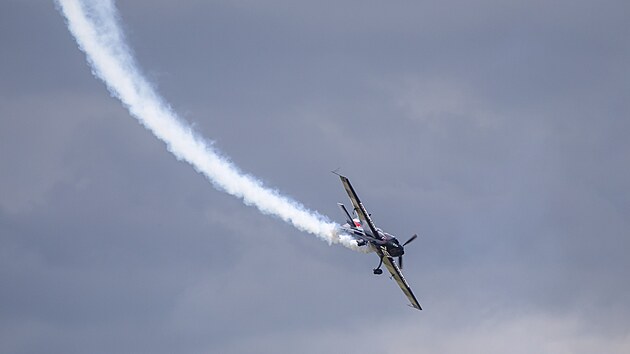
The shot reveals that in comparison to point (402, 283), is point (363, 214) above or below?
below

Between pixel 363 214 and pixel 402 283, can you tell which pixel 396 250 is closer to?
pixel 363 214

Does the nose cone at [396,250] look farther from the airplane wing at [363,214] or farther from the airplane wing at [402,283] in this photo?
the airplane wing at [402,283]

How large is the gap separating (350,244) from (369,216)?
3.83m

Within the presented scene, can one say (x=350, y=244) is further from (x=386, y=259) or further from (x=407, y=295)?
(x=407, y=295)

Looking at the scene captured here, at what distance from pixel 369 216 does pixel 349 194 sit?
10.2 feet

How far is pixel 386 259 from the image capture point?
172m

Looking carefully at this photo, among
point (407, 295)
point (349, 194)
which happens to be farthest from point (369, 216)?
point (407, 295)

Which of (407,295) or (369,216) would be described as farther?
(407,295)

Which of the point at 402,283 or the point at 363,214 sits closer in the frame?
the point at 363,214

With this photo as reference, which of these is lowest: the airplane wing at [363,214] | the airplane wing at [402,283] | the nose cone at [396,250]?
the nose cone at [396,250]

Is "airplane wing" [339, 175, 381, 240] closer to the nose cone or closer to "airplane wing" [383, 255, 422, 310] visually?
the nose cone

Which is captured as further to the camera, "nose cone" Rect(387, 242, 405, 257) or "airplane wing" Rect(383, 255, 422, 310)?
"airplane wing" Rect(383, 255, 422, 310)

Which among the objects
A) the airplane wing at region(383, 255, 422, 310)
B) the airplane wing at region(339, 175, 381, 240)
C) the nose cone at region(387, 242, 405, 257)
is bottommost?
the nose cone at region(387, 242, 405, 257)

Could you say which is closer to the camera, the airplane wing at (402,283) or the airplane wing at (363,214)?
the airplane wing at (363,214)
